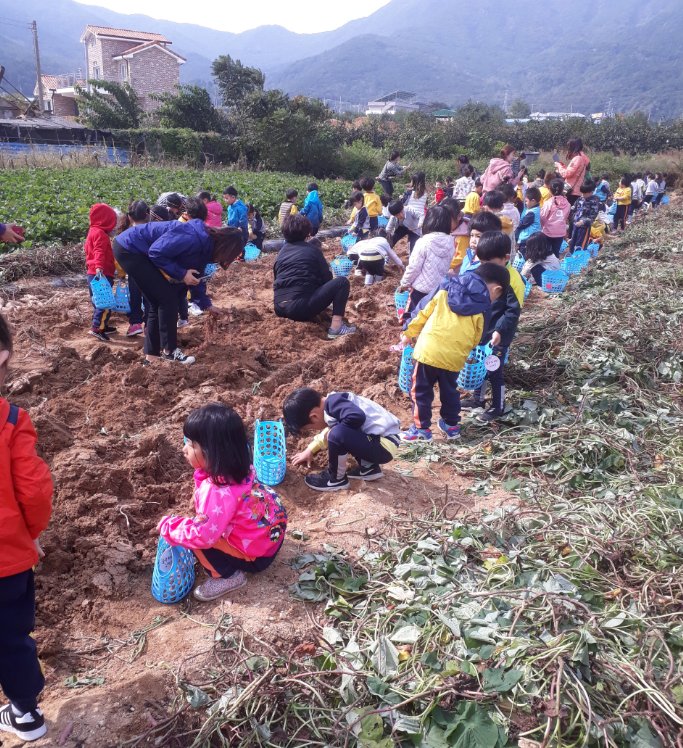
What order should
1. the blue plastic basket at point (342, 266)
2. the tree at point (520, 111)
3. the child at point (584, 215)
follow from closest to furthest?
the blue plastic basket at point (342, 266) → the child at point (584, 215) → the tree at point (520, 111)

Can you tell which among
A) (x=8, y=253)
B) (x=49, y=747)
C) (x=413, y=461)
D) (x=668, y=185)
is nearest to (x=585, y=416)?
(x=413, y=461)

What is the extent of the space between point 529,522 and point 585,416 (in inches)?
59.4

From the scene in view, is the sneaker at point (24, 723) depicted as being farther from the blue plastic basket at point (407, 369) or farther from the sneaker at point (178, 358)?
the sneaker at point (178, 358)

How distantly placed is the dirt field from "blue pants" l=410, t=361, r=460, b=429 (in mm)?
411

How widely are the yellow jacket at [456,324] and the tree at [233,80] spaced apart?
29382 millimetres

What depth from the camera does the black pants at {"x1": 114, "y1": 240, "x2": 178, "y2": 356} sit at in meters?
4.66

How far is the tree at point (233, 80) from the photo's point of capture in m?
29.0

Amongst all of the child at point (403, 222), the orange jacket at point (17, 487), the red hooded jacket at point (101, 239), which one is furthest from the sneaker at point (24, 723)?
the child at point (403, 222)

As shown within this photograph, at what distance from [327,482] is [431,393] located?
1078 millimetres

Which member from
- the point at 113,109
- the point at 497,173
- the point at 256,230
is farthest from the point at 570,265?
the point at 113,109

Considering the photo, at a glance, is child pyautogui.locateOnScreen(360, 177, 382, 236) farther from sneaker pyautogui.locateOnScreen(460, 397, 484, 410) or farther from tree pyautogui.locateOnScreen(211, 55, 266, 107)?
tree pyautogui.locateOnScreen(211, 55, 266, 107)

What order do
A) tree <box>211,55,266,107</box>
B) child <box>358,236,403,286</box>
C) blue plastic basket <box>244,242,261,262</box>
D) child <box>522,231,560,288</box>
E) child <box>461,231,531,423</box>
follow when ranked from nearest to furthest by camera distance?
child <box>461,231,531,423</box> < child <box>358,236,403,286</box> < child <box>522,231,560,288</box> < blue plastic basket <box>244,242,261,262</box> < tree <box>211,55,266,107</box>

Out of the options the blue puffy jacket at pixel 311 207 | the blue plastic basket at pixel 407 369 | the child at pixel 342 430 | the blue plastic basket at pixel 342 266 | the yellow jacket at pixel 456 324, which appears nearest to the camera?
the child at pixel 342 430

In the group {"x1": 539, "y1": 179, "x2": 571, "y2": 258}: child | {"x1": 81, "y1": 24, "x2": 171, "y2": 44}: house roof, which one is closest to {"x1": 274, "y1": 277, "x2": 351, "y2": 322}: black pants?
{"x1": 539, "y1": 179, "x2": 571, "y2": 258}: child
